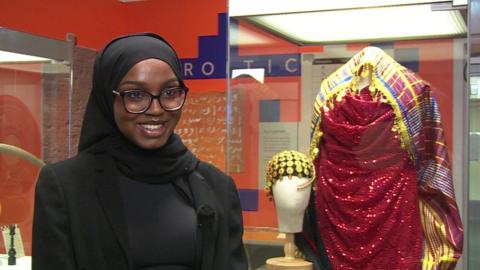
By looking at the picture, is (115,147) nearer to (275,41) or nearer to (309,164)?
(309,164)

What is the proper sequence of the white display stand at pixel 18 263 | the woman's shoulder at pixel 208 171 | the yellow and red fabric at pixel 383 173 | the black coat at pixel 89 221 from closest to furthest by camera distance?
the black coat at pixel 89 221 → the woman's shoulder at pixel 208 171 → the yellow and red fabric at pixel 383 173 → the white display stand at pixel 18 263

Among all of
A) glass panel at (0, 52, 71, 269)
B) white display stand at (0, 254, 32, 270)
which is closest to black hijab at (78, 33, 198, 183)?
white display stand at (0, 254, 32, 270)

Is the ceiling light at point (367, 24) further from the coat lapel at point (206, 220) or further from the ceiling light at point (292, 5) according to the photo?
the coat lapel at point (206, 220)

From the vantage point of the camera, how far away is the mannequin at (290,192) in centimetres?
205

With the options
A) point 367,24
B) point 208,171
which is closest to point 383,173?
point 367,24

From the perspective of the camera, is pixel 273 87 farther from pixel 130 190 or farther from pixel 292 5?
pixel 130 190

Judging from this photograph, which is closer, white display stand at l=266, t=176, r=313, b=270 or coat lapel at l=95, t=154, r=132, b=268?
coat lapel at l=95, t=154, r=132, b=268

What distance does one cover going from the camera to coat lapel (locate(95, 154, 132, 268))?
126cm

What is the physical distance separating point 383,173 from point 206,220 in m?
0.85

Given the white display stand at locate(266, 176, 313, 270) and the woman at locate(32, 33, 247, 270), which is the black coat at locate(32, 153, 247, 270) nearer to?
the woman at locate(32, 33, 247, 270)

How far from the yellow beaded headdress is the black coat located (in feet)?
2.32

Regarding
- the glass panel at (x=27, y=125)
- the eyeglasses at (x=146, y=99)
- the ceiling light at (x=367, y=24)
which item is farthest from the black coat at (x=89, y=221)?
the glass panel at (x=27, y=125)

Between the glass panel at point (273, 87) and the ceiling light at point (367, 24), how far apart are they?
1.0 inches

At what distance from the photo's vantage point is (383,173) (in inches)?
79.2
